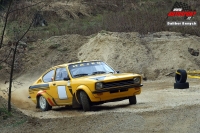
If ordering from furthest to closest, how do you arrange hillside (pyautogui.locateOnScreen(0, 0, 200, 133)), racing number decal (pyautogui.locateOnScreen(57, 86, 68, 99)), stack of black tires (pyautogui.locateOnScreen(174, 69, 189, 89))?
hillside (pyautogui.locateOnScreen(0, 0, 200, 133))
stack of black tires (pyautogui.locateOnScreen(174, 69, 189, 89))
racing number decal (pyautogui.locateOnScreen(57, 86, 68, 99))

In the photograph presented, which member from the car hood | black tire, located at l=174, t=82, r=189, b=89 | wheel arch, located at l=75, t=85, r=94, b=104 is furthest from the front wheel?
black tire, located at l=174, t=82, r=189, b=89

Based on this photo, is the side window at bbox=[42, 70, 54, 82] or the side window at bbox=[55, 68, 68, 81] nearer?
the side window at bbox=[55, 68, 68, 81]

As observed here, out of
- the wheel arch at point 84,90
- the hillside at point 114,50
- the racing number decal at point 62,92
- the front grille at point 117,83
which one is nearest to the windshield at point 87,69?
the racing number decal at point 62,92

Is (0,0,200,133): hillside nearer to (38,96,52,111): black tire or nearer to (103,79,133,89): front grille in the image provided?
(38,96,52,111): black tire

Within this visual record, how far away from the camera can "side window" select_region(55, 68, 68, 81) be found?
14.5 metres

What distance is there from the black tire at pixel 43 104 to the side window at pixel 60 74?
1.04 metres

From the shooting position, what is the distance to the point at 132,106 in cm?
1334

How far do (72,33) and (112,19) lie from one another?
336cm

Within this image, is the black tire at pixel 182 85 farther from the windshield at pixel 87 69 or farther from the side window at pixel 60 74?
the side window at pixel 60 74

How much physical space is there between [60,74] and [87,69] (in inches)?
38.3

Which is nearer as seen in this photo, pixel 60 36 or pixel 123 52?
pixel 123 52

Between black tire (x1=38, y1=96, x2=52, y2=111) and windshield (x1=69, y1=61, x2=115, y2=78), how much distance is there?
5.57 ft

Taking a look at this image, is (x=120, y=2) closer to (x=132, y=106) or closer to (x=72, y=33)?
(x=72, y=33)

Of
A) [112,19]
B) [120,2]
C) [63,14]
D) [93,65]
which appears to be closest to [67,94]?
[93,65]
